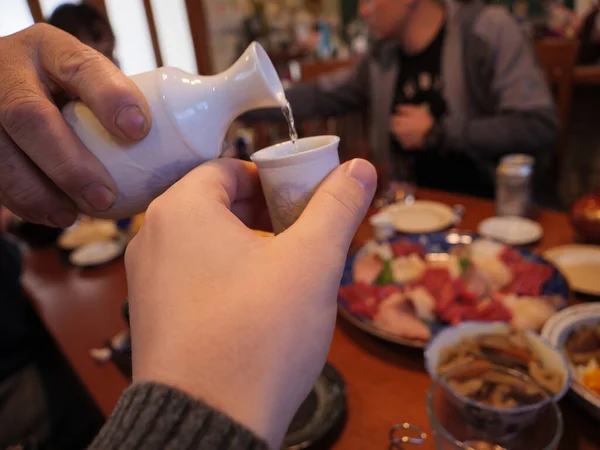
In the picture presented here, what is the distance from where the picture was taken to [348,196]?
0.45 meters

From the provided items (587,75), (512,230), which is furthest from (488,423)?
(587,75)

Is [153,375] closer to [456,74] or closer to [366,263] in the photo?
[366,263]

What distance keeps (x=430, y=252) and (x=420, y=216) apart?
25 centimetres

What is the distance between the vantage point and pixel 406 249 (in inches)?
41.4

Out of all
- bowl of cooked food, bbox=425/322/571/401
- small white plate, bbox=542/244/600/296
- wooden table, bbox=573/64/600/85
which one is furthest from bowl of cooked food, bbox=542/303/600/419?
wooden table, bbox=573/64/600/85

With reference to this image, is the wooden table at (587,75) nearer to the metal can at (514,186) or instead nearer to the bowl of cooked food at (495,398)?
the metal can at (514,186)

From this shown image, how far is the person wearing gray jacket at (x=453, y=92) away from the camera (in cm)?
156

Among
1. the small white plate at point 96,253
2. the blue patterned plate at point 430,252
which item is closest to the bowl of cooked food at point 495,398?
the blue patterned plate at point 430,252

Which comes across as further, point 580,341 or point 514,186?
point 514,186

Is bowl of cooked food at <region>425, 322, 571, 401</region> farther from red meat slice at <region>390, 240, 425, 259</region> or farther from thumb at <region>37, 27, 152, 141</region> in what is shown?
thumb at <region>37, 27, 152, 141</region>

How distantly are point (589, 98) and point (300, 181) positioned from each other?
131 inches

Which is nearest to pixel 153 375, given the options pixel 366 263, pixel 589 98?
pixel 366 263

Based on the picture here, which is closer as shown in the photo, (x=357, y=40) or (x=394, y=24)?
(x=394, y=24)

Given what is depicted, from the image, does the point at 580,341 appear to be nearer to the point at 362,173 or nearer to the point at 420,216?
the point at 362,173
